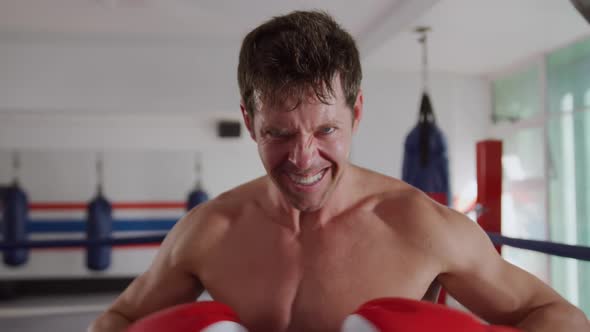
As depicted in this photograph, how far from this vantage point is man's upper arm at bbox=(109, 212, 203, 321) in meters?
1.15

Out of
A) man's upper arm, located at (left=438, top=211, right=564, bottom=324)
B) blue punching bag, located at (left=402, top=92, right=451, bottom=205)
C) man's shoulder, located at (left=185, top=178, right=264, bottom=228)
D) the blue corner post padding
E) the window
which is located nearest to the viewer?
man's upper arm, located at (left=438, top=211, right=564, bottom=324)

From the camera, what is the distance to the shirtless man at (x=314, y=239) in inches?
38.9

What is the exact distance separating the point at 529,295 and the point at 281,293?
1.71ft

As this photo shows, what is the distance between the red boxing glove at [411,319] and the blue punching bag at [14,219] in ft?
18.4

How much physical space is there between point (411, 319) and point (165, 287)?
60 centimetres

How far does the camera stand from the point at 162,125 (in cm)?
588

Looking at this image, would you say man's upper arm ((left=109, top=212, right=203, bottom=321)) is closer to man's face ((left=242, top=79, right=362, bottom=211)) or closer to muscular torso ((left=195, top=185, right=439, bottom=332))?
muscular torso ((left=195, top=185, right=439, bottom=332))

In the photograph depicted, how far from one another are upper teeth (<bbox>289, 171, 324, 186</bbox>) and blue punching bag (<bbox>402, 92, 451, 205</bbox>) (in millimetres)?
3180

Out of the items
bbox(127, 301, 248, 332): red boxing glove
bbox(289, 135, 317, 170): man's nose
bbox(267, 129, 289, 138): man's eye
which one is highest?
bbox(267, 129, 289, 138): man's eye

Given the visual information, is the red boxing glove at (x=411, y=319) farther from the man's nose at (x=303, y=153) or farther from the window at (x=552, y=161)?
the window at (x=552, y=161)

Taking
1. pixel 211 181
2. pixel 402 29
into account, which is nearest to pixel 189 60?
pixel 211 181

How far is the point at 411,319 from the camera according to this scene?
31.0 inches

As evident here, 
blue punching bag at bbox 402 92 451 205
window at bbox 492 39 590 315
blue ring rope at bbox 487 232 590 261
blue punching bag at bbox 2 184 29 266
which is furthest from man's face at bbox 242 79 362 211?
blue punching bag at bbox 2 184 29 266

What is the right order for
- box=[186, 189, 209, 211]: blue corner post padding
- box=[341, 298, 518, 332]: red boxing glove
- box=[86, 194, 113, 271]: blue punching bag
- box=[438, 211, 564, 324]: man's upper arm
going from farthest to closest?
box=[186, 189, 209, 211]: blue corner post padding → box=[86, 194, 113, 271]: blue punching bag → box=[438, 211, 564, 324]: man's upper arm → box=[341, 298, 518, 332]: red boxing glove
